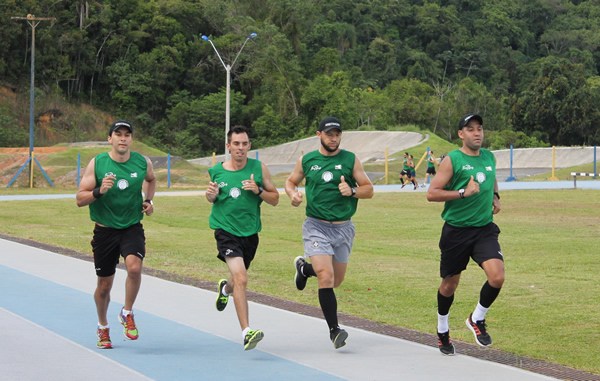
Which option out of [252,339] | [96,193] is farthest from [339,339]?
[96,193]

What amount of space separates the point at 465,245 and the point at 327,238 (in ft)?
4.36

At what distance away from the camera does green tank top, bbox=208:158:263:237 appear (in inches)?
391

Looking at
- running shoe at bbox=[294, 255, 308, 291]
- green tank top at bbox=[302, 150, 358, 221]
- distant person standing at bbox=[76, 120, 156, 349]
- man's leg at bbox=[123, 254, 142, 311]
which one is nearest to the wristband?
distant person standing at bbox=[76, 120, 156, 349]

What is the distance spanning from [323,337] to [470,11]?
408ft

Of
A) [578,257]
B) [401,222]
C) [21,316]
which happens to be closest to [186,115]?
[401,222]

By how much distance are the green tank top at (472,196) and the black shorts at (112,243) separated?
112 inches

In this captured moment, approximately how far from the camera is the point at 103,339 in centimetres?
984

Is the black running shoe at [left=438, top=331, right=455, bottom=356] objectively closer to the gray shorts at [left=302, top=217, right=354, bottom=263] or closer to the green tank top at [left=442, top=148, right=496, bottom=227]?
the green tank top at [left=442, top=148, right=496, bottom=227]

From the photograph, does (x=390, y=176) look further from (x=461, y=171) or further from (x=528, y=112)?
(x=461, y=171)

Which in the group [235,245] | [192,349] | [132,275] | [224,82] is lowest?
[192,349]

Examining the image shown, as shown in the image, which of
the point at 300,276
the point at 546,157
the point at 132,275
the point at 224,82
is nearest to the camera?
the point at 132,275

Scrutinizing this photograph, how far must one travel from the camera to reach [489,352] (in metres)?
9.66

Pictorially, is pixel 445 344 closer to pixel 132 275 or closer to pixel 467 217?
pixel 467 217

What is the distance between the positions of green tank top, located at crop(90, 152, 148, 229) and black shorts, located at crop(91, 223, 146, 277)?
6 cm
